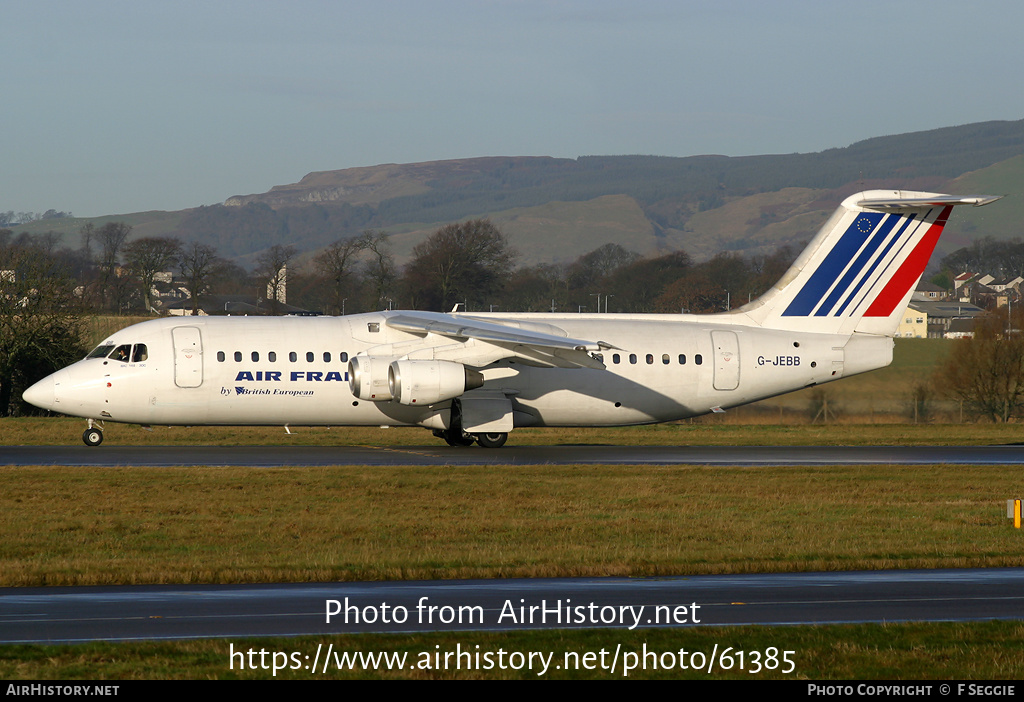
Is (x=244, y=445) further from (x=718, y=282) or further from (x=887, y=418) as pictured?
(x=718, y=282)

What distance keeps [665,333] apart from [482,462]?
814 centimetres

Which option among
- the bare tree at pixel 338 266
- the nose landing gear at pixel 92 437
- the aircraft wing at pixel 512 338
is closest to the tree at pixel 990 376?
the aircraft wing at pixel 512 338

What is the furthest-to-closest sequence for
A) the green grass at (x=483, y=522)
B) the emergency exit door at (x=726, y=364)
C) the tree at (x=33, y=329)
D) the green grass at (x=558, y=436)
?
the tree at (x=33, y=329), the green grass at (x=558, y=436), the emergency exit door at (x=726, y=364), the green grass at (x=483, y=522)

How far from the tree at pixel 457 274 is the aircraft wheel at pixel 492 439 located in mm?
49757

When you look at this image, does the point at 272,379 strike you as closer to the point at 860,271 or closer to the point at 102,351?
the point at 102,351

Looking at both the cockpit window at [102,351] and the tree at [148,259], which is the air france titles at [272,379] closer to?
the cockpit window at [102,351]

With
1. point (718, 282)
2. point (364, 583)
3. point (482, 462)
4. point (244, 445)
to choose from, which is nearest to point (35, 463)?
point (244, 445)

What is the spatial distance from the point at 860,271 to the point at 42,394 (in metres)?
23.1

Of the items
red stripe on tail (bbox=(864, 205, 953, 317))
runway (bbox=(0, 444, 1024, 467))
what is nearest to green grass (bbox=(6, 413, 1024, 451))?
runway (bbox=(0, 444, 1024, 467))

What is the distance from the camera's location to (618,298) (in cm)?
12750

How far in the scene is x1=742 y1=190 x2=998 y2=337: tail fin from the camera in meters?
35.0

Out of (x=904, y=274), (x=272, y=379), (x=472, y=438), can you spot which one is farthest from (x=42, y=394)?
(x=904, y=274)

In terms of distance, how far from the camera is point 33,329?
4956 cm

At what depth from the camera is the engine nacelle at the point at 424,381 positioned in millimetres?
29547
